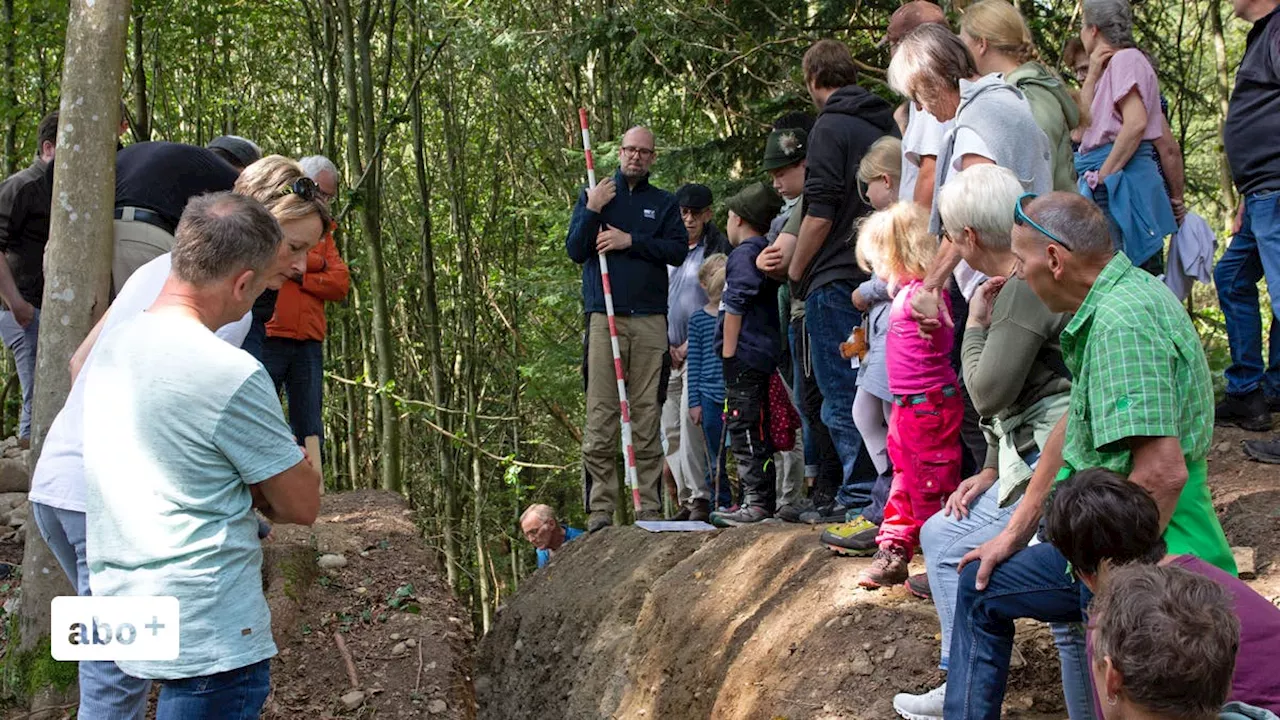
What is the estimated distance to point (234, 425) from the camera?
3.12 m

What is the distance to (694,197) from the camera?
380 inches

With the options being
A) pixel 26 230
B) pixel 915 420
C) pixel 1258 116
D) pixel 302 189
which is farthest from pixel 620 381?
pixel 302 189

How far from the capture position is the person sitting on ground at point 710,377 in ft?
27.6

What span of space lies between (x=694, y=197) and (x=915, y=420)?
4.76 meters

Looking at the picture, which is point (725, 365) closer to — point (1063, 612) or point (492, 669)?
point (492, 669)

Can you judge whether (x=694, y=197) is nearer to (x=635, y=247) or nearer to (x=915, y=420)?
(x=635, y=247)

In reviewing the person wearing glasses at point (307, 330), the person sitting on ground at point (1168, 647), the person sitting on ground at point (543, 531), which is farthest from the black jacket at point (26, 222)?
the person sitting on ground at point (1168, 647)

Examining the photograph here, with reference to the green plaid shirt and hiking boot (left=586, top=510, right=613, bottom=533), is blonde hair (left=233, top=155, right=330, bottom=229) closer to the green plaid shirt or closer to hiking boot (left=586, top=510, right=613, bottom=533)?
the green plaid shirt

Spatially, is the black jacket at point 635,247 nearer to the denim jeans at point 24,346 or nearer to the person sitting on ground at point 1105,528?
the denim jeans at point 24,346

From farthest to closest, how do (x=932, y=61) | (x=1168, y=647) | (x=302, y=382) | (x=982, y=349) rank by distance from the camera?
(x=302, y=382), (x=932, y=61), (x=982, y=349), (x=1168, y=647)

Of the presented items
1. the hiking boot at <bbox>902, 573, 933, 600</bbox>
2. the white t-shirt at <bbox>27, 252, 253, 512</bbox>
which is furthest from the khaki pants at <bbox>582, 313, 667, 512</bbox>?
the white t-shirt at <bbox>27, 252, 253, 512</bbox>

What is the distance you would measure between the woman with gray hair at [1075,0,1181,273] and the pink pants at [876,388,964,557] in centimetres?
178

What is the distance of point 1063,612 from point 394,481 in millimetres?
11388

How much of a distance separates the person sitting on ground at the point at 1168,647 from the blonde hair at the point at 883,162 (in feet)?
12.9
